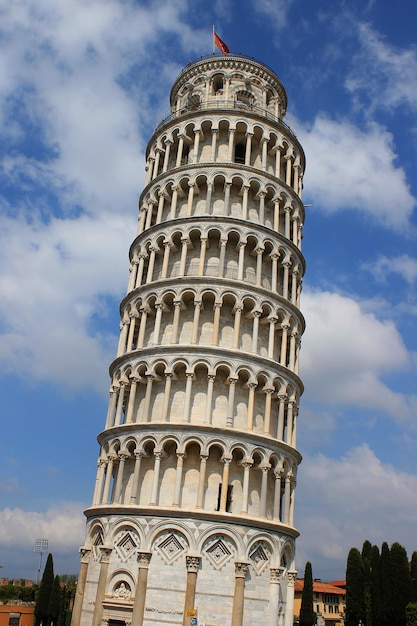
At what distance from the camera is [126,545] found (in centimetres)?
2808

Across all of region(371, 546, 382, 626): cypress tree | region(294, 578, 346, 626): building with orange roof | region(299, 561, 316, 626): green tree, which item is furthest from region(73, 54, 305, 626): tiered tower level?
region(294, 578, 346, 626): building with orange roof

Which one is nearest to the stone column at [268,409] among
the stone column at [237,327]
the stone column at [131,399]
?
the stone column at [237,327]

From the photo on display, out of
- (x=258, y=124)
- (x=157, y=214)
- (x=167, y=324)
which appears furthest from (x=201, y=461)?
(x=258, y=124)

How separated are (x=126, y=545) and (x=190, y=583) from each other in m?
3.49

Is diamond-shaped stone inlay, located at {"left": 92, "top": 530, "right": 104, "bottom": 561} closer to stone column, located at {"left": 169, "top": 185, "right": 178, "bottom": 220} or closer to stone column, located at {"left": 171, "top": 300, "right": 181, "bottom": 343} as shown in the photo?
stone column, located at {"left": 171, "top": 300, "right": 181, "bottom": 343}

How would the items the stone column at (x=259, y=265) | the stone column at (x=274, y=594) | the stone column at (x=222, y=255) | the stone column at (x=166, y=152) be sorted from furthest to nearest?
the stone column at (x=166, y=152) < the stone column at (x=259, y=265) < the stone column at (x=222, y=255) < the stone column at (x=274, y=594)

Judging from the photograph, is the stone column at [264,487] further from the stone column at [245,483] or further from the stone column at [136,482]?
the stone column at [136,482]

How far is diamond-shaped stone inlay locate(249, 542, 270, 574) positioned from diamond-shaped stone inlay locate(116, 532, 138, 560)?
5.19 m

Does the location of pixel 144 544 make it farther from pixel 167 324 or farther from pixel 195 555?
pixel 167 324

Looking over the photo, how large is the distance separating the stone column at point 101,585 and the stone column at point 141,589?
194cm

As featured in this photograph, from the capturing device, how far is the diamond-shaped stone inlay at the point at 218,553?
27.0 metres

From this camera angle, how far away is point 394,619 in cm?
4041

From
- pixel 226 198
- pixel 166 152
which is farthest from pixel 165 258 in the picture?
pixel 166 152

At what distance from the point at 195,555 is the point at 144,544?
7.48 feet
